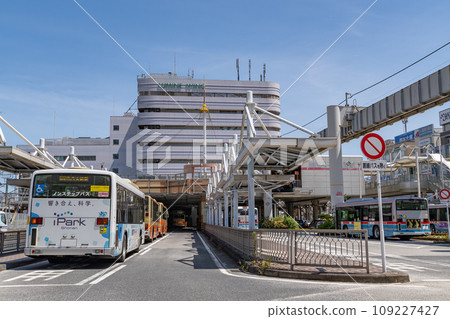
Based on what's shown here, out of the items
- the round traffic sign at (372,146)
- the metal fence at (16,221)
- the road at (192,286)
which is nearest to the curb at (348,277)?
the road at (192,286)

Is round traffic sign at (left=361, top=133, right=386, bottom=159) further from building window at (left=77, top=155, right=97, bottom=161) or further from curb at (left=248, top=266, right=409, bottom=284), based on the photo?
building window at (left=77, top=155, right=97, bottom=161)

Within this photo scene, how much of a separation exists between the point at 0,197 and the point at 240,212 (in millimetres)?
38539

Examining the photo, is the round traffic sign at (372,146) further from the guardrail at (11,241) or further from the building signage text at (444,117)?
the building signage text at (444,117)

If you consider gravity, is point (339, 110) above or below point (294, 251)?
above

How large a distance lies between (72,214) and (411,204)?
77.7 feet

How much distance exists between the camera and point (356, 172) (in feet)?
198

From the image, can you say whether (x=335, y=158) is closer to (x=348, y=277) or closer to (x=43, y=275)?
(x=348, y=277)

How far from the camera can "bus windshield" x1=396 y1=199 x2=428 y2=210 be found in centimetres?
2798

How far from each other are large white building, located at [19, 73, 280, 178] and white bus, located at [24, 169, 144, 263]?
7896cm

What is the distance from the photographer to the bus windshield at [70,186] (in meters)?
12.3

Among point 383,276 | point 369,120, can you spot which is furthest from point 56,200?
point 369,120

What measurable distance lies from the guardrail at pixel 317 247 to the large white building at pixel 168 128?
81.1 meters
